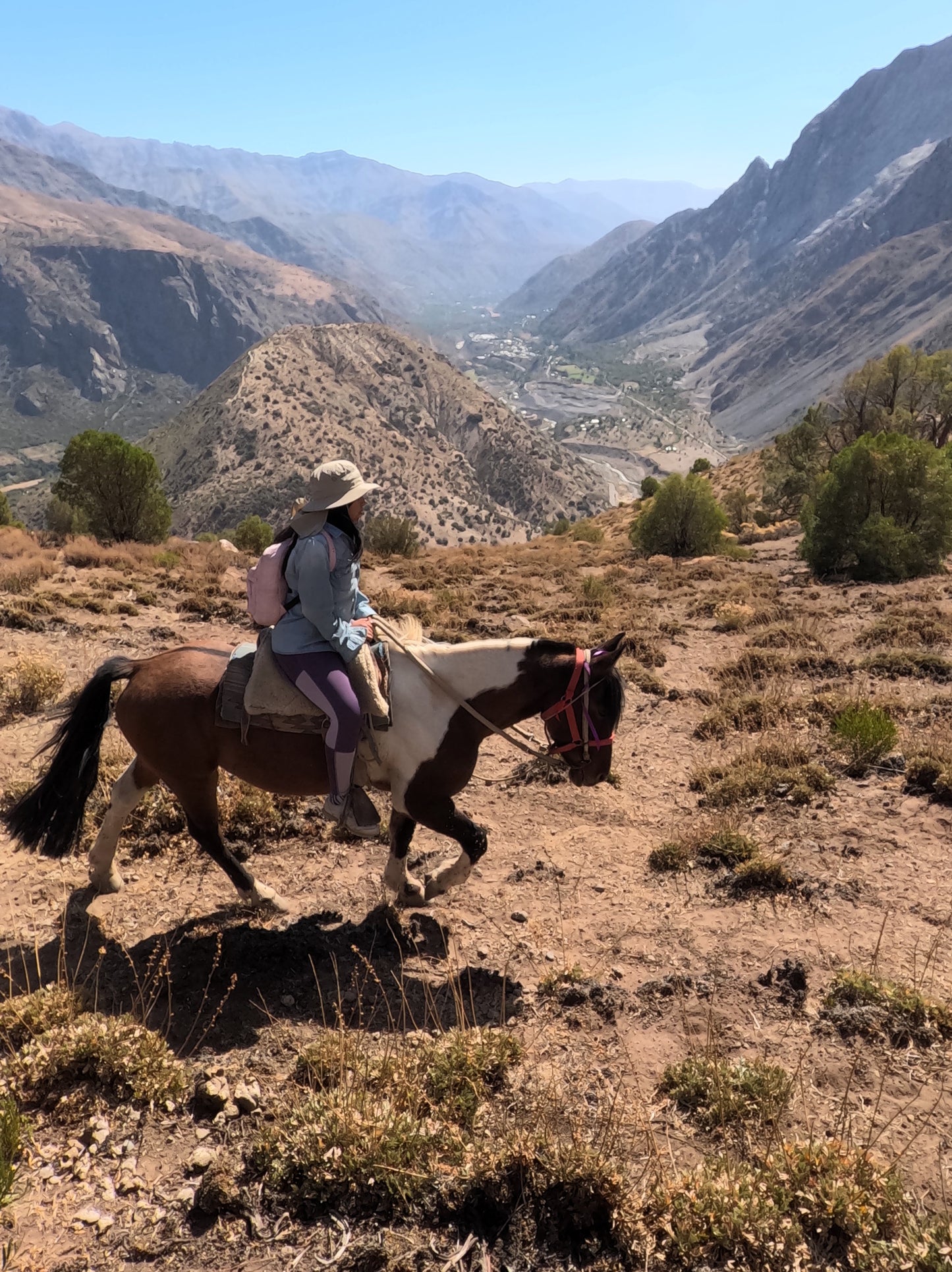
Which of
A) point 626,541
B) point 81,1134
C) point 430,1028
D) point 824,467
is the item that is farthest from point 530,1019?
point 824,467

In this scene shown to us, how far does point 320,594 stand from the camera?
4.69 metres

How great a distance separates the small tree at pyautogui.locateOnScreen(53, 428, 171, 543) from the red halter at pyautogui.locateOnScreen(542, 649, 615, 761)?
25.1 m

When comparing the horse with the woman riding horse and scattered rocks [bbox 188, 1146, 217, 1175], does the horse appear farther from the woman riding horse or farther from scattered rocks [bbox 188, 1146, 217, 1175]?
scattered rocks [bbox 188, 1146, 217, 1175]

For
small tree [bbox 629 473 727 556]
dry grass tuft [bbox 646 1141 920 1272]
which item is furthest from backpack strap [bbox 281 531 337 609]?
small tree [bbox 629 473 727 556]

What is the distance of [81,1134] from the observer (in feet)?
11.1

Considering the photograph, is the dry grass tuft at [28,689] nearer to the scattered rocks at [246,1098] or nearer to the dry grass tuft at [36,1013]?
the dry grass tuft at [36,1013]

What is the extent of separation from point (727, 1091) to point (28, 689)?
29.0ft

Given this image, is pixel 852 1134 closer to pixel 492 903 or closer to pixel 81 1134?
pixel 492 903

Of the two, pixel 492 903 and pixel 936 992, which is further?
pixel 492 903

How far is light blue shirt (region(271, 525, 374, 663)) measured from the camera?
4.65 metres

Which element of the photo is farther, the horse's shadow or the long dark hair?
the long dark hair

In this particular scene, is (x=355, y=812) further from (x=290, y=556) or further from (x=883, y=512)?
(x=883, y=512)

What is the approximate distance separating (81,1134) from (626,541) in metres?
33.1

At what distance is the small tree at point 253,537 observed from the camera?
25.8 meters
